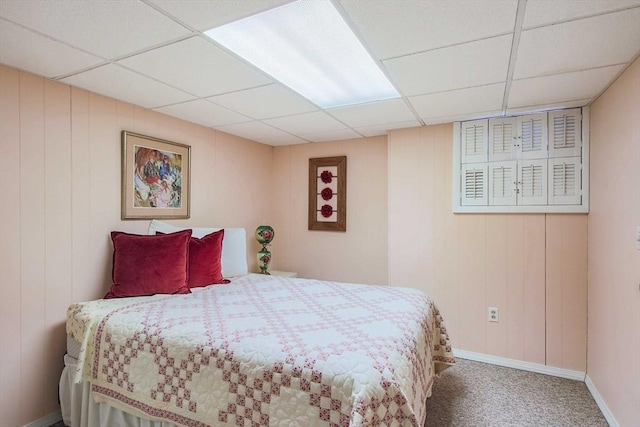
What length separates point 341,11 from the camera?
1.48 meters

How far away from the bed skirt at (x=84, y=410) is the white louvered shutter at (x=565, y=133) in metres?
3.38

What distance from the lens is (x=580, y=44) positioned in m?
1.71

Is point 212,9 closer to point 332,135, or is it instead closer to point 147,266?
point 147,266

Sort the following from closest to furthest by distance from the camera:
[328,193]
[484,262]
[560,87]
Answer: [560,87] → [484,262] → [328,193]

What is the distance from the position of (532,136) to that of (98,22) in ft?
10.5

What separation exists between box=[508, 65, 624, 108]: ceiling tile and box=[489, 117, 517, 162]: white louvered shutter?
0.34 meters

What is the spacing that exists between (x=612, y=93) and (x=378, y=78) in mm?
1558

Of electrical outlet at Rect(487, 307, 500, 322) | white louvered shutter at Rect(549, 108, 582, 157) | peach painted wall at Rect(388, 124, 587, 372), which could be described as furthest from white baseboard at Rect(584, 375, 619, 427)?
white louvered shutter at Rect(549, 108, 582, 157)

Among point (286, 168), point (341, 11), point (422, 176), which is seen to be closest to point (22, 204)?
point (341, 11)

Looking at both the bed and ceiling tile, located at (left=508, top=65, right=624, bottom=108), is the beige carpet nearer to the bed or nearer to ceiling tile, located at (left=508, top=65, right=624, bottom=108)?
the bed

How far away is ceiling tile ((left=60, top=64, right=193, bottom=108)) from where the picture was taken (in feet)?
6.89

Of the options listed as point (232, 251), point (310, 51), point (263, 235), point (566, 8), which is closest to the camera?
point (566, 8)

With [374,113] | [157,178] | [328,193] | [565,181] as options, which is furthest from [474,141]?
[157,178]

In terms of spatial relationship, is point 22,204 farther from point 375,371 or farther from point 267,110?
point 375,371
